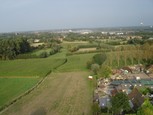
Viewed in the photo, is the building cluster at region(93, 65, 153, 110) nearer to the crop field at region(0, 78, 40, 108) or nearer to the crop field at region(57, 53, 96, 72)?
the crop field at region(57, 53, 96, 72)

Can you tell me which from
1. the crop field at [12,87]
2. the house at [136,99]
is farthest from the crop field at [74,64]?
the house at [136,99]

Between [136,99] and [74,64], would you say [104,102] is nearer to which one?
[136,99]

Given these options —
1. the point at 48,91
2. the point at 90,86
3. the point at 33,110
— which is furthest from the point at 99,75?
the point at 33,110

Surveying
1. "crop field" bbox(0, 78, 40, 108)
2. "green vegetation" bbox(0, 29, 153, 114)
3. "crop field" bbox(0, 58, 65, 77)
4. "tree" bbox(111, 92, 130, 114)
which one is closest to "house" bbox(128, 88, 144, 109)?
"tree" bbox(111, 92, 130, 114)

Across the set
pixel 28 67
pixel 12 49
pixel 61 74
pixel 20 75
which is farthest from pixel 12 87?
pixel 12 49

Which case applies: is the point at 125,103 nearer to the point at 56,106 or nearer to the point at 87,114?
the point at 87,114
